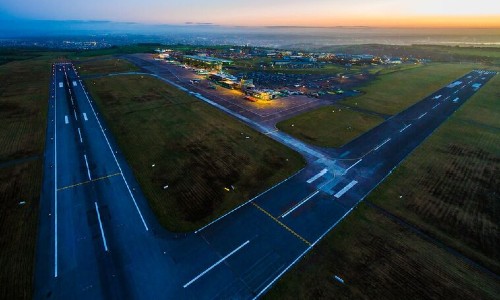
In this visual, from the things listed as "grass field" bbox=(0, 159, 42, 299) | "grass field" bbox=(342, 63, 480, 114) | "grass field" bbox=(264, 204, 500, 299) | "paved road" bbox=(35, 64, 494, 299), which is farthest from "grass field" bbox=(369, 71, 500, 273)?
"grass field" bbox=(0, 159, 42, 299)

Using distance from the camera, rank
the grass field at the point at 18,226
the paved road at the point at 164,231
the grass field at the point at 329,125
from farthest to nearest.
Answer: the grass field at the point at 329,125 < the paved road at the point at 164,231 < the grass field at the point at 18,226

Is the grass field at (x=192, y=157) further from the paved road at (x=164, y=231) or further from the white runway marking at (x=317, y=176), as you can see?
the white runway marking at (x=317, y=176)

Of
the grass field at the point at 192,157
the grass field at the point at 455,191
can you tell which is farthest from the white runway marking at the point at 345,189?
the grass field at the point at 192,157

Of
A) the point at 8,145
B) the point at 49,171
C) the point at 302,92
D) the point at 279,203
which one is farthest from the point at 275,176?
the point at 302,92

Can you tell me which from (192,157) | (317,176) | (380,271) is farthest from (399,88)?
→ (380,271)

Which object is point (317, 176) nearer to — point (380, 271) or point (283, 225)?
point (283, 225)

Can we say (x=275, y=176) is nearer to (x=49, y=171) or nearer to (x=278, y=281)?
(x=278, y=281)

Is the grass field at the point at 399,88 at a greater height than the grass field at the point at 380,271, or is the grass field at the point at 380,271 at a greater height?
the grass field at the point at 399,88
